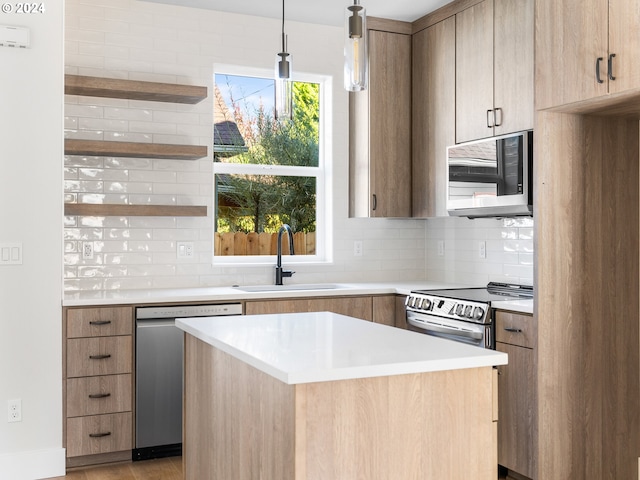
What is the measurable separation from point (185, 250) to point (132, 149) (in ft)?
2.55

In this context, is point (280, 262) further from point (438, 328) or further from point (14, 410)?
point (14, 410)

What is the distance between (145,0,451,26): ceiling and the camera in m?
4.44

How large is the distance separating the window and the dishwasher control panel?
0.78m

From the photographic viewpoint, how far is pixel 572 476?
10.8 ft

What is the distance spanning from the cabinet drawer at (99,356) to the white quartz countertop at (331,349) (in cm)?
116

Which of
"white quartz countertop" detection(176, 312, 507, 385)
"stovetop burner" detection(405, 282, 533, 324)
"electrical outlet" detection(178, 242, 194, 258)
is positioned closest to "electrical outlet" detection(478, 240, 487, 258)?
"stovetop burner" detection(405, 282, 533, 324)

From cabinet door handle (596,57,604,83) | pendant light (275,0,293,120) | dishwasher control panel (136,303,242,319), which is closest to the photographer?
pendant light (275,0,293,120)

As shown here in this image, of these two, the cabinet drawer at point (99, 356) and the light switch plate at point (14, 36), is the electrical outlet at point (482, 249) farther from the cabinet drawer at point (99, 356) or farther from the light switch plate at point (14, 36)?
the light switch plate at point (14, 36)

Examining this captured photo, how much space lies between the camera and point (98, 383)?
3805 millimetres

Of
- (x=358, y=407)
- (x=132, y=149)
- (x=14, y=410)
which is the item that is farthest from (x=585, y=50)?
(x=14, y=410)

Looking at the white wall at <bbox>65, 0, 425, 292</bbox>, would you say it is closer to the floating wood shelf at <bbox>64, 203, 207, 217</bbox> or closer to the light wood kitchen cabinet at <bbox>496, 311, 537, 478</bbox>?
the floating wood shelf at <bbox>64, 203, 207, 217</bbox>

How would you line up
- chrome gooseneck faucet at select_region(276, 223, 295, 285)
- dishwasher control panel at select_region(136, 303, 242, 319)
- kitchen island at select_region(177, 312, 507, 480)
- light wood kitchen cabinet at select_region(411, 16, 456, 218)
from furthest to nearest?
1. chrome gooseneck faucet at select_region(276, 223, 295, 285)
2. light wood kitchen cabinet at select_region(411, 16, 456, 218)
3. dishwasher control panel at select_region(136, 303, 242, 319)
4. kitchen island at select_region(177, 312, 507, 480)

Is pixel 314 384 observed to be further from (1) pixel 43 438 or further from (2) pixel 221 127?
(2) pixel 221 127

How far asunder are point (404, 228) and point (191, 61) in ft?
6.45
